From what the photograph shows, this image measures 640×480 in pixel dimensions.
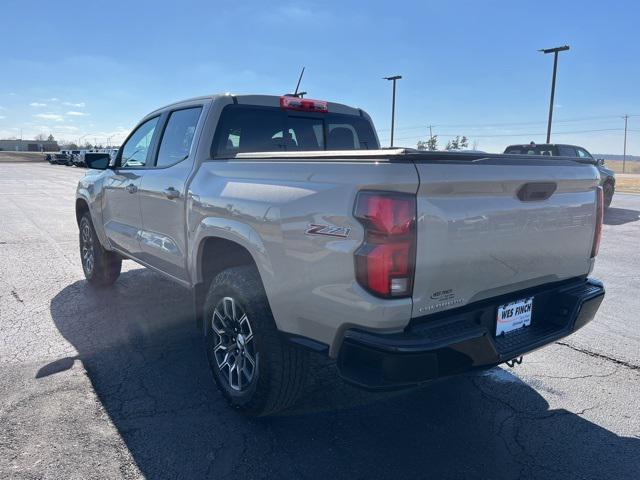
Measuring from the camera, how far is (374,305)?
220cm

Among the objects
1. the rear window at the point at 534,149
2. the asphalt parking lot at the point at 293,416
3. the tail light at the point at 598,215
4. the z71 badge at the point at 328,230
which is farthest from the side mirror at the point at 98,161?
the rear window at the point at 534,149

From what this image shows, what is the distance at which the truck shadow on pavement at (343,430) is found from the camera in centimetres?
260

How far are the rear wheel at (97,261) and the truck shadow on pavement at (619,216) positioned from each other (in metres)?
10.7

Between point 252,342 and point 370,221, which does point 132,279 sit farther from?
point 370,221

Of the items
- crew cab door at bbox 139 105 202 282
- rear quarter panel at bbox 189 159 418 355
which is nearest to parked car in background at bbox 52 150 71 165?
crew cab door at bbox 139 105 202 282

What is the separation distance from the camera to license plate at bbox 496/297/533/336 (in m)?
2.65

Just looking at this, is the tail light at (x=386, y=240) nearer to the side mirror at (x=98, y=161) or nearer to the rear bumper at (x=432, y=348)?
the rear bumper at (x=432, y=348)

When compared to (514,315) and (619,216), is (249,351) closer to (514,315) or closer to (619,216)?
(514,315)

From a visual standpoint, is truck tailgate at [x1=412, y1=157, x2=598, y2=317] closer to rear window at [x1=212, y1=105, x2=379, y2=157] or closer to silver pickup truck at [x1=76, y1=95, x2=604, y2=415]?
silver pickup truck at [x1=76, y1=95, x2=604, y2=415]

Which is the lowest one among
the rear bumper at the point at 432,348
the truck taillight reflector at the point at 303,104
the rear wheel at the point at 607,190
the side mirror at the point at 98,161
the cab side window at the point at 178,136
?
the rear bumper at the point at 432,348

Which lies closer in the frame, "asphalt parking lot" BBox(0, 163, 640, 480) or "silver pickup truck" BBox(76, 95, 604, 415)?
"silver pickup truck" BBox(76, 95, 604, 415)

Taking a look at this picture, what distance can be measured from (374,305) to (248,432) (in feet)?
4.22

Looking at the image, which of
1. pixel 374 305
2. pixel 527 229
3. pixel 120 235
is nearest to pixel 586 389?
pixel 527 229

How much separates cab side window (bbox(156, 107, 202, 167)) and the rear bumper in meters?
2.27
